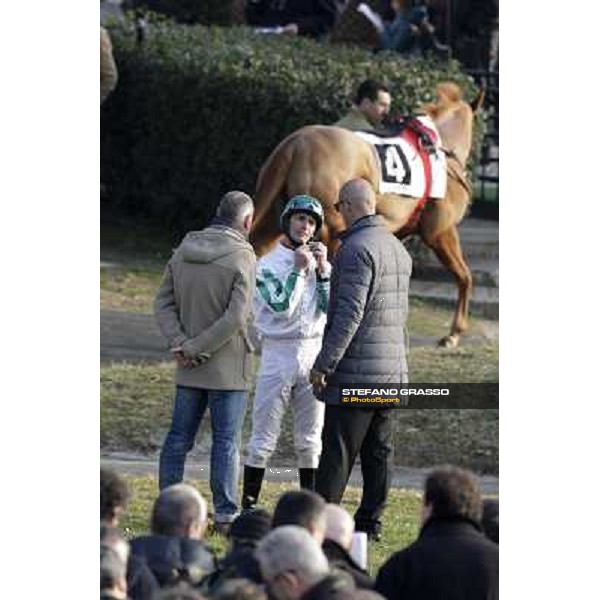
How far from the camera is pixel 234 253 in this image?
972 centimetres

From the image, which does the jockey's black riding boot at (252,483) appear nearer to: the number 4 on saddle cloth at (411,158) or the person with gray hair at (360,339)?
the person with gray hair at (360,339)

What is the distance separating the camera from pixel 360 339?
9.74 m

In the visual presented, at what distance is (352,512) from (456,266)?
392 centimetres

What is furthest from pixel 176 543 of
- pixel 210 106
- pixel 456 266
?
pixel 210 106

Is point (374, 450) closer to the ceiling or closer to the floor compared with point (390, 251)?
closer to the floor

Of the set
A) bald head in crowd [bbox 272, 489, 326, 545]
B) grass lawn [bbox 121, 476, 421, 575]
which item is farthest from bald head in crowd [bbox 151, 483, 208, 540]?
grass lawn [bbox 121, 476, 421, 575]

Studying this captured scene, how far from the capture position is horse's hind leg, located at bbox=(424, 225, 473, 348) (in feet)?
45.1

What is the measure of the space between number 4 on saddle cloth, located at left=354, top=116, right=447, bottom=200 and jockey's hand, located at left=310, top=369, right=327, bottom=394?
3.13 metres

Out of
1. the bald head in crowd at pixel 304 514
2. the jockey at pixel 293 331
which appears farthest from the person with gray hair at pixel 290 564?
the jockey at pixel 293 331

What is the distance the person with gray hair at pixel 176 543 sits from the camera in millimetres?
8023
